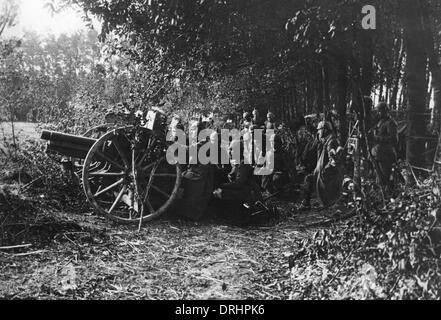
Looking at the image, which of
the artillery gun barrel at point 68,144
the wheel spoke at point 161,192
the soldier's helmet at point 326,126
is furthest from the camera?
the soldier's helmet at point 326,126

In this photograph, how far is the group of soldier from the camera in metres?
7.18

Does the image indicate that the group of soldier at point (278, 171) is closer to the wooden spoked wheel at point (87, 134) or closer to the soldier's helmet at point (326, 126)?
the soldier's helmet at point (326, 126)

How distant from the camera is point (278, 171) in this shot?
927 cm

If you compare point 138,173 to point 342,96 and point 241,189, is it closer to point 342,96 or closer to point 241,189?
point 241,189

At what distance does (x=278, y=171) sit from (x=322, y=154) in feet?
4.72

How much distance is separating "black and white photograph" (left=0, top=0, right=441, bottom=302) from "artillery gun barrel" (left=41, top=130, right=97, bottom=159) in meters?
0.02

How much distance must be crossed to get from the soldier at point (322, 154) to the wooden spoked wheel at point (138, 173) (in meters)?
2.79

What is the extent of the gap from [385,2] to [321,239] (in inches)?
122

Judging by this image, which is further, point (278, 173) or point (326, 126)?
point (278, 173)

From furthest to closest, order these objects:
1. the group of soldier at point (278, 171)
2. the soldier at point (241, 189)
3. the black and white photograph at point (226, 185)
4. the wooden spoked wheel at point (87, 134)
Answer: the wooden spoked wheel at point (87, 134) < the soldier at point (241, 189) < the group of soldier at point (278, 171) < the black and white photograph at point (226, 185)

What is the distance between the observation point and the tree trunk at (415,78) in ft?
18.4

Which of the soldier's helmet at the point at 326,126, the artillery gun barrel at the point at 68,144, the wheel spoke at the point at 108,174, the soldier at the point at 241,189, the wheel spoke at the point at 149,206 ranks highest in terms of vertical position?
the soldier's helmet at the point at 326,126

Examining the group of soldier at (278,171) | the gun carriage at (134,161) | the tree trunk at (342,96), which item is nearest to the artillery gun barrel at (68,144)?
the gun carriage at (134,161)

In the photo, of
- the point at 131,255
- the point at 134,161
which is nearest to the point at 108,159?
the point at 134,161
